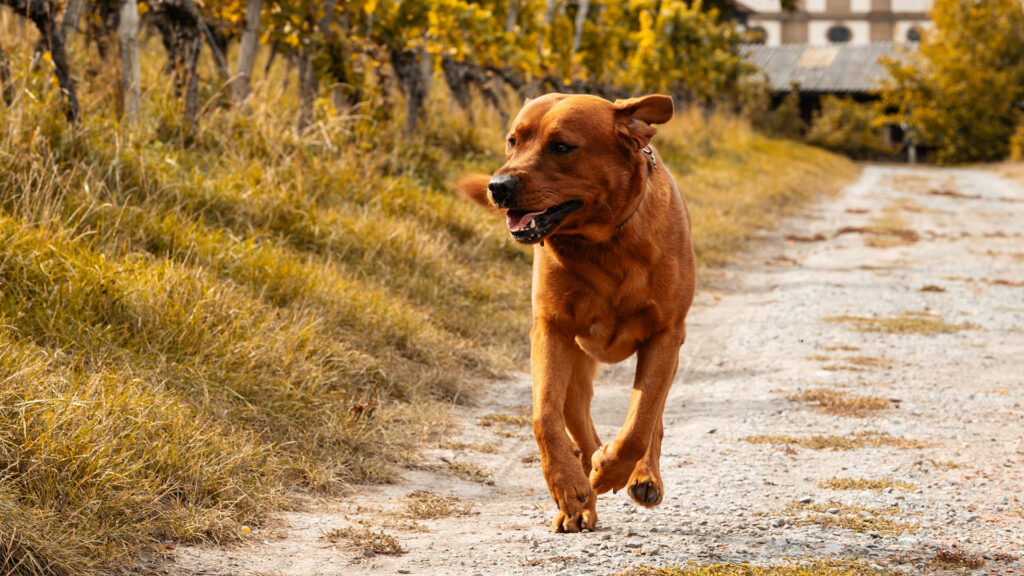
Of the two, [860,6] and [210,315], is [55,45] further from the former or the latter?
[860,6]

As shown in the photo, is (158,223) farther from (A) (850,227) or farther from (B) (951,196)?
(B) (951,196)

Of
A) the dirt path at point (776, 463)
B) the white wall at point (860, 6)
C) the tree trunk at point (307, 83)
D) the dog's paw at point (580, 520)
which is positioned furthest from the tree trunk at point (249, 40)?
the white wall at point (860, 6)

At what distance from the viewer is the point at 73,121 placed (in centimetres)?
671

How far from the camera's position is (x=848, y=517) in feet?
13.1

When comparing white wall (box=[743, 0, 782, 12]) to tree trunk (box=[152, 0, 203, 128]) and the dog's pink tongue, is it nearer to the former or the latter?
tree trunk (box=[152, 0, 203, 128])

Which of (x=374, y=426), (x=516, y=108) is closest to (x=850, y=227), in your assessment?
(x=516, y=108)

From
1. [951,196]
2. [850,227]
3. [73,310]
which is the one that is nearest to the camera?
[73,310]

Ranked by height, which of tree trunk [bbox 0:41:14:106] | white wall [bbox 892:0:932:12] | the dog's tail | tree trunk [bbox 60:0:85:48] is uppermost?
white wall [bbox 892:0:932:12]

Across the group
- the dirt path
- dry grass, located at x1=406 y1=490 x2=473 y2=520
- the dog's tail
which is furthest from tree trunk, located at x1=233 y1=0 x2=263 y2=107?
dry grass, located at x1=406 y1=490 x2=473 y2=520

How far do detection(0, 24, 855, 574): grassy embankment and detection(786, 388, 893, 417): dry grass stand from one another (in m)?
1.85

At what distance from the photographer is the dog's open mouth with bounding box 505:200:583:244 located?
141 inches

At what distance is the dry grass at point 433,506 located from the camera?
4.20 m

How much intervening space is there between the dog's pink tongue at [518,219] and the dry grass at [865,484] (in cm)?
175

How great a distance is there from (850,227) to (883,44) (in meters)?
41.7
